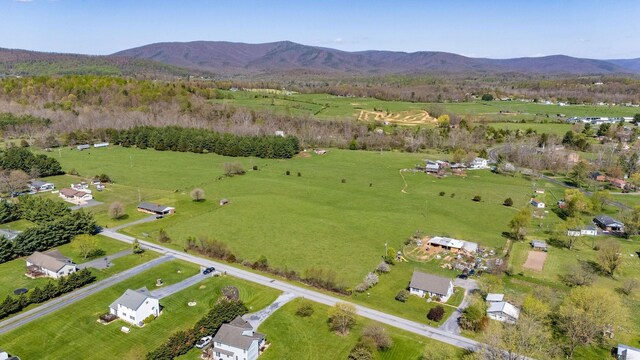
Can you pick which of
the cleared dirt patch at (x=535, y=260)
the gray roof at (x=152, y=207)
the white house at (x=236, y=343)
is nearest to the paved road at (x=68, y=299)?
the white house at (x=236, y=343)

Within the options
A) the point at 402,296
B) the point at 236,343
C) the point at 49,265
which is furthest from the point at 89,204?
the point at 402,296

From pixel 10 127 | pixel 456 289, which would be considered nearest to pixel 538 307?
pixel 456 289

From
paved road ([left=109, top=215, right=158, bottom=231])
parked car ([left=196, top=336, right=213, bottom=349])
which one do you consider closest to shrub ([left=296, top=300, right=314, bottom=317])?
parked car ([left=196, top=336, right=213, bottom=349])

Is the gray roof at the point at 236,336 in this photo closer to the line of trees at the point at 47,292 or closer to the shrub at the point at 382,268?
the shrub at the point at 382,268

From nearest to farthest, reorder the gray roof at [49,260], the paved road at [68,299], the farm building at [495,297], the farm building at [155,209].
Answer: the paved road at [68,299]
the farm building at [495,297]
the gray roof at [49,260]
the farm building at [155,209]

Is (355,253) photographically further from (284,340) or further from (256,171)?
(256,171)

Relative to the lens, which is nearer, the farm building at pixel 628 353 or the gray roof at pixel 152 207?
the farm building at pixel 628 353

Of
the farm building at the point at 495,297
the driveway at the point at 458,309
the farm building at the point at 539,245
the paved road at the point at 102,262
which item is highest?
the paved road at the point at 102,262

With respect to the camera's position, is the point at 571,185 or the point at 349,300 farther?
the point at 571,185
